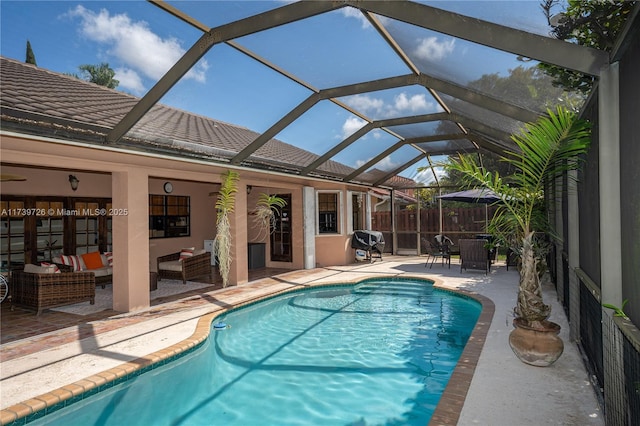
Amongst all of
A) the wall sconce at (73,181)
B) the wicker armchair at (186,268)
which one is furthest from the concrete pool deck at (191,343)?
the wall sconce at (73,181)

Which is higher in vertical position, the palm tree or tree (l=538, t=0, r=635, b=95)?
tree (l=538, t=0, r=635, b=95)

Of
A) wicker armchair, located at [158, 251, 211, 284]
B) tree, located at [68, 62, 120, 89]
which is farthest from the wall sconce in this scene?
tree, located at [68, 62, 120, 89]

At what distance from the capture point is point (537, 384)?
411cm

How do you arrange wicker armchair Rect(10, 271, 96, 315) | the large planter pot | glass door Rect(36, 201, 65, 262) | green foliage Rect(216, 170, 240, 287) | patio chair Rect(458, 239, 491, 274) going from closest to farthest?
the large planter pot < wicker armchair Rect(10, 271, 96, 315) < green foliage Rect(216, 170, 240, 287) < glass door Rect(36, 201, 65, 262) < patio chair Rect(458, 239, 491, 274)

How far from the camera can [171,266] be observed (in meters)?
11.1

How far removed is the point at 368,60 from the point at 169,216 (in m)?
9.90

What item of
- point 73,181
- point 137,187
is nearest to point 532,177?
point 137,187

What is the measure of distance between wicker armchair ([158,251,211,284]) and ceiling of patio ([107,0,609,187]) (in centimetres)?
347

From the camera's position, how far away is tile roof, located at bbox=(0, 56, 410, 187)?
5.62 metres

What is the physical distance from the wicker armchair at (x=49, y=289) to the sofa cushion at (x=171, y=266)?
9.28 feet

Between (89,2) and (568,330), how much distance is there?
8923mm

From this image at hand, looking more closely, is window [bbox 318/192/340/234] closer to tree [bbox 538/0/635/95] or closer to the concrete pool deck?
the concrete pool deck

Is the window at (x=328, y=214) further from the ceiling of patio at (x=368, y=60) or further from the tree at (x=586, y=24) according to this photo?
the tree at (x=586, y=24)

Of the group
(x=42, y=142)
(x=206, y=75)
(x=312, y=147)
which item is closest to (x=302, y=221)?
(x=312, y=147)
